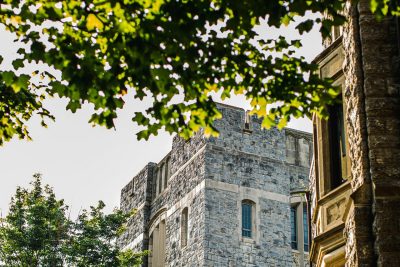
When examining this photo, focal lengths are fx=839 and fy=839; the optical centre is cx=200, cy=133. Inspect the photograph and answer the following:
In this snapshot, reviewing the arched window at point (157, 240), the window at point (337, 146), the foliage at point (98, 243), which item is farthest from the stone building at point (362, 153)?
the arched window at point (157, 240)

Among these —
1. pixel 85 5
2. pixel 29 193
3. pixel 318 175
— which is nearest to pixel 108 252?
pixel 29 193

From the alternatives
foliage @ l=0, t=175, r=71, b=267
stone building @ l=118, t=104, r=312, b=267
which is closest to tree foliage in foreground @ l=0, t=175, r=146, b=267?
foliage @ l=0, t=175, r=71, b=267

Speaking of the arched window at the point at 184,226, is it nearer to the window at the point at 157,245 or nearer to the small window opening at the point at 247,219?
the small window opening at the point at 247,219

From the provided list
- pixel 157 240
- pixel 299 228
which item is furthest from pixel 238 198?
pixel 157 240

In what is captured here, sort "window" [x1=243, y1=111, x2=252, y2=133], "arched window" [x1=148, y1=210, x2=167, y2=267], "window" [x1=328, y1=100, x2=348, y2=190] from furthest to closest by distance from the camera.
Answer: "arched window" [x1=148, y1=210, x2=167, y2=267] < "window" [x1=243, y1=111, x2=252, y2=133] < "window" [x1=328, y1=100, x2=348, y2=190]

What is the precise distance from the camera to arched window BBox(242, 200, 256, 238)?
88.7ft

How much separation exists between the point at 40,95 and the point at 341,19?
5.66m

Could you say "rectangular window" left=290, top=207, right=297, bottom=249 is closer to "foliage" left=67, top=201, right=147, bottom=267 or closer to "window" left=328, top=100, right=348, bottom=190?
"foliage" left=67, top=201, right=147, bottom=267

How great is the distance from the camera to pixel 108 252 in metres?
25.4

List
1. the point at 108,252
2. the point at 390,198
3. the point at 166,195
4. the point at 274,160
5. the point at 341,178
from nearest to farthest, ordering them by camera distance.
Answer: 1. the point at 390,198
2. the point at 341,178
3. the point at 108,252
4. the point at 274,160
5. the point at 166,195

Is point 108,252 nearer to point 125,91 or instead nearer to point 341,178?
point 341,178

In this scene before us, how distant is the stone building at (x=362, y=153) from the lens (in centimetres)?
1143

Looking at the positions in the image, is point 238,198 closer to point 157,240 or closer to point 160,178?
point 157,240

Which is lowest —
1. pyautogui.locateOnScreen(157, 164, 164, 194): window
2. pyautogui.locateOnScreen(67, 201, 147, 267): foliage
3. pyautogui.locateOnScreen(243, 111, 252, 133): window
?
pyautogui.locateOnScreen(67, 201, 147, 267): foliage
